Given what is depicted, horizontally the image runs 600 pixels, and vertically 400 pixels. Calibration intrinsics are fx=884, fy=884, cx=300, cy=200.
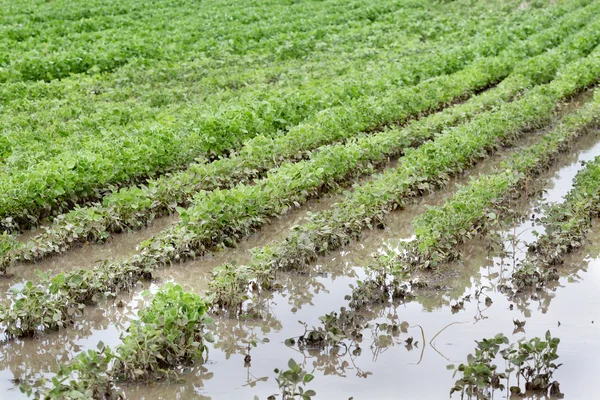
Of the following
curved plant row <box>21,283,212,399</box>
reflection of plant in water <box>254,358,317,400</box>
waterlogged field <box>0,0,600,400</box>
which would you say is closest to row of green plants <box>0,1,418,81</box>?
waterlogged field <box>0,0,600,400</box>

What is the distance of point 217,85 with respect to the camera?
1783 centimetres

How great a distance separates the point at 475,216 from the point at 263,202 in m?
2.43

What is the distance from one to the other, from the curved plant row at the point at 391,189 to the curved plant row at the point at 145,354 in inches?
35.6

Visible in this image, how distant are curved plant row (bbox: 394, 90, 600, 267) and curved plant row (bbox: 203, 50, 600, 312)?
677 millimetres

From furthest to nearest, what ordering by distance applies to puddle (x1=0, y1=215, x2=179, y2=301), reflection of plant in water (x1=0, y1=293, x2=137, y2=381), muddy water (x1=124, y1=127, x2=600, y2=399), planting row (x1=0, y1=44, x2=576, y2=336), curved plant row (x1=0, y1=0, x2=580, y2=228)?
1. curved plant row (x1=0, y1=0, x2=580, y2=228)
2. puddle (x1=0, y1=215, x2=179, y2=301)
3. planting row (x1=0, y1=44, x2=576, y2=336)
4. reflection of plant in water (x1=0, y1=293, x2=137, y2=381)
5. muddy water (x1=124, y1=127, x2=600, y2=399)

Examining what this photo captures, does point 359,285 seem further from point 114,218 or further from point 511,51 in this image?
point 511,51

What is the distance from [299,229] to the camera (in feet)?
30.7

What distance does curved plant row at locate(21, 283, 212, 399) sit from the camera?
20.6 ft

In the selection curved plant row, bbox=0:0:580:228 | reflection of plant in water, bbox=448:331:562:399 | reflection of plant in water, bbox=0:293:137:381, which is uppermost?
curved plant row, bbox=0:0:580:228

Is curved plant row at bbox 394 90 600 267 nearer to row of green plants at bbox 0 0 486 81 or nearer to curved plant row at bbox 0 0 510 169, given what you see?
curved plant row at bbox 0 0 510 169

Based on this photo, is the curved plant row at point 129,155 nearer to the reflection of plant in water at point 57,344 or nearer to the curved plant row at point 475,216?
the reflection of plant in water at point 57,344

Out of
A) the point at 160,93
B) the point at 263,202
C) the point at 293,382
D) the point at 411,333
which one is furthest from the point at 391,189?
the point at 160,93

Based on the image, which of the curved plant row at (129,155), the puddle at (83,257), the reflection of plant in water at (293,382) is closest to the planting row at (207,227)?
the puddle at (83,257)

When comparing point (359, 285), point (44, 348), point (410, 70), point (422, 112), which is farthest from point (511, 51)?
point (44, 348)
